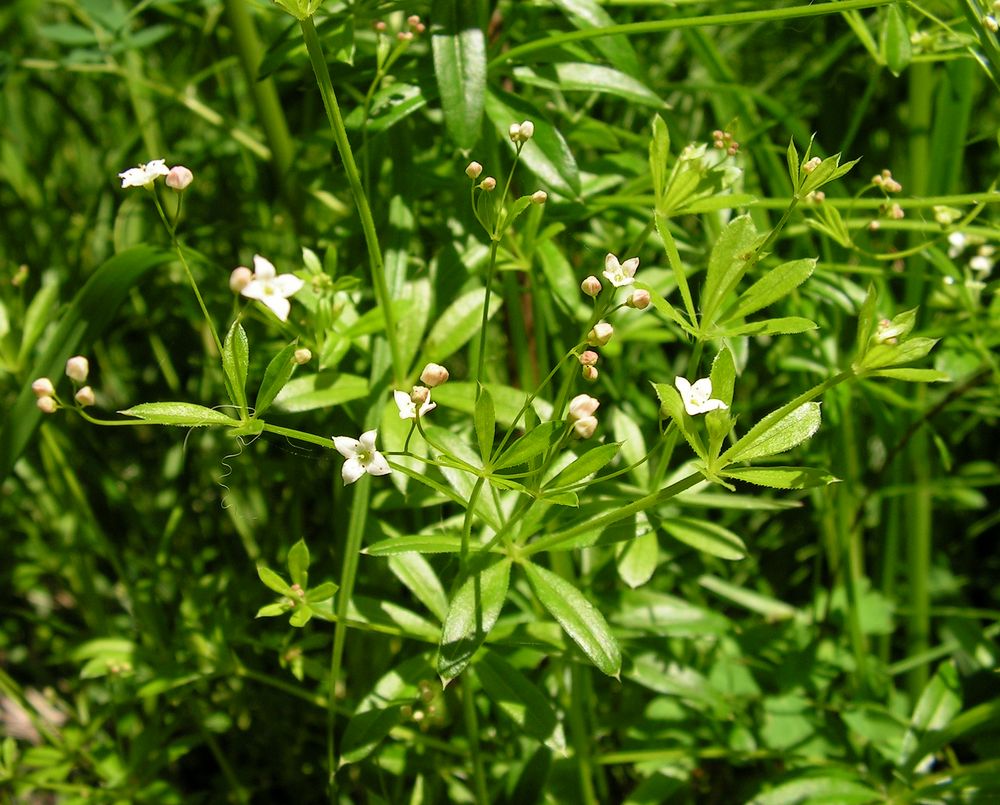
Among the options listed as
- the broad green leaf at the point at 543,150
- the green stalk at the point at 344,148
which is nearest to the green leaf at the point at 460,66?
the broad green leaf at the point at 543,150

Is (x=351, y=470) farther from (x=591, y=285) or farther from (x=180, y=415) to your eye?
(x=591, y=285)

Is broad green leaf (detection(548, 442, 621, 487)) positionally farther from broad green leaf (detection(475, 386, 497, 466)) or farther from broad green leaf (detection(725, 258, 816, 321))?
broad green leaf (detection(725, 258, 816, 321))

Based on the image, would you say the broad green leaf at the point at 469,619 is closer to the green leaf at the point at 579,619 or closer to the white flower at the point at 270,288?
the green leaf at the point at 579,619

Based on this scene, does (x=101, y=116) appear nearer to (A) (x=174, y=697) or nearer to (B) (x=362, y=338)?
(B) (x=362, y=338)

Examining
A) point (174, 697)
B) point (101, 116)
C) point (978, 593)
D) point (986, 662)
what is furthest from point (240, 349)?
point (978, 593)

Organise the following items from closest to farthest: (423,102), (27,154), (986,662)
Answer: (423,102) → (986,662) → (27,154)

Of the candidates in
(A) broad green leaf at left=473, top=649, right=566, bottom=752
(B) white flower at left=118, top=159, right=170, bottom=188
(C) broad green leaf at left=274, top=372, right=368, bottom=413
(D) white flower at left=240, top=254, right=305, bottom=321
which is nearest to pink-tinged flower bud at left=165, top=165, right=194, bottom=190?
(B) white flower at left=118, top=159, right=170, bottom=188
